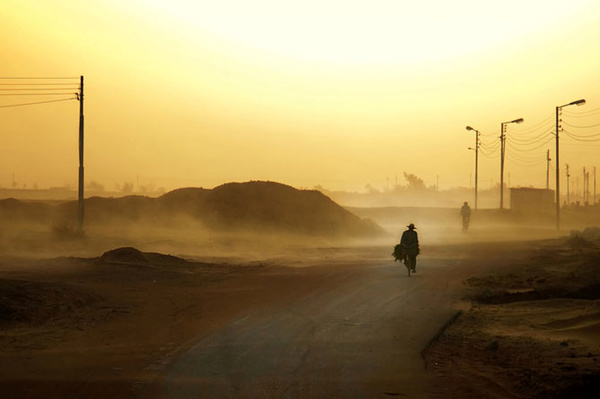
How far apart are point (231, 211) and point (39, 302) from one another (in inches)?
1900

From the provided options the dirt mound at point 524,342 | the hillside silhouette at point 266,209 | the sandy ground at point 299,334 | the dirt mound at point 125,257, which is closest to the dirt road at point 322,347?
the sandy ground at point 299,334

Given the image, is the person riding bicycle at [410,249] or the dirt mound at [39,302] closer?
the dirt mound at [39,302]

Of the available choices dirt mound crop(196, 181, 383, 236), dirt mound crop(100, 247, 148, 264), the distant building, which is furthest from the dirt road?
the distant building

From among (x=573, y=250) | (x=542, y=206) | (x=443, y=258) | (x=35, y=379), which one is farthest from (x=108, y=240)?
(x=542, y=206)

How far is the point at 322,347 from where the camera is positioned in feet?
42.5

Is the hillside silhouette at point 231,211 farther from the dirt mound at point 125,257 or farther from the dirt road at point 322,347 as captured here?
the dirt road at point 322,347

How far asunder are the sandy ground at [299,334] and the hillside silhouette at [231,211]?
1411 inches

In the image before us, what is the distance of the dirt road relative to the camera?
33.0 ft

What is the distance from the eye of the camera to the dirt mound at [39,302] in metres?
16.4

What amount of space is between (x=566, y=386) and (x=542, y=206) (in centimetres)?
10110

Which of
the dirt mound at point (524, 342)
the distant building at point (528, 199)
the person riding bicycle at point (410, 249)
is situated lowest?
the dirt mound at point (524, 342)

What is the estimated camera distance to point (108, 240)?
49.1 meters

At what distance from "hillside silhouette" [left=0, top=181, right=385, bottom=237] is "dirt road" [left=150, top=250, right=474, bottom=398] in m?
41.8

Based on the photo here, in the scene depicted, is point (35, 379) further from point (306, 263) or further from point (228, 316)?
point (306, 263)
